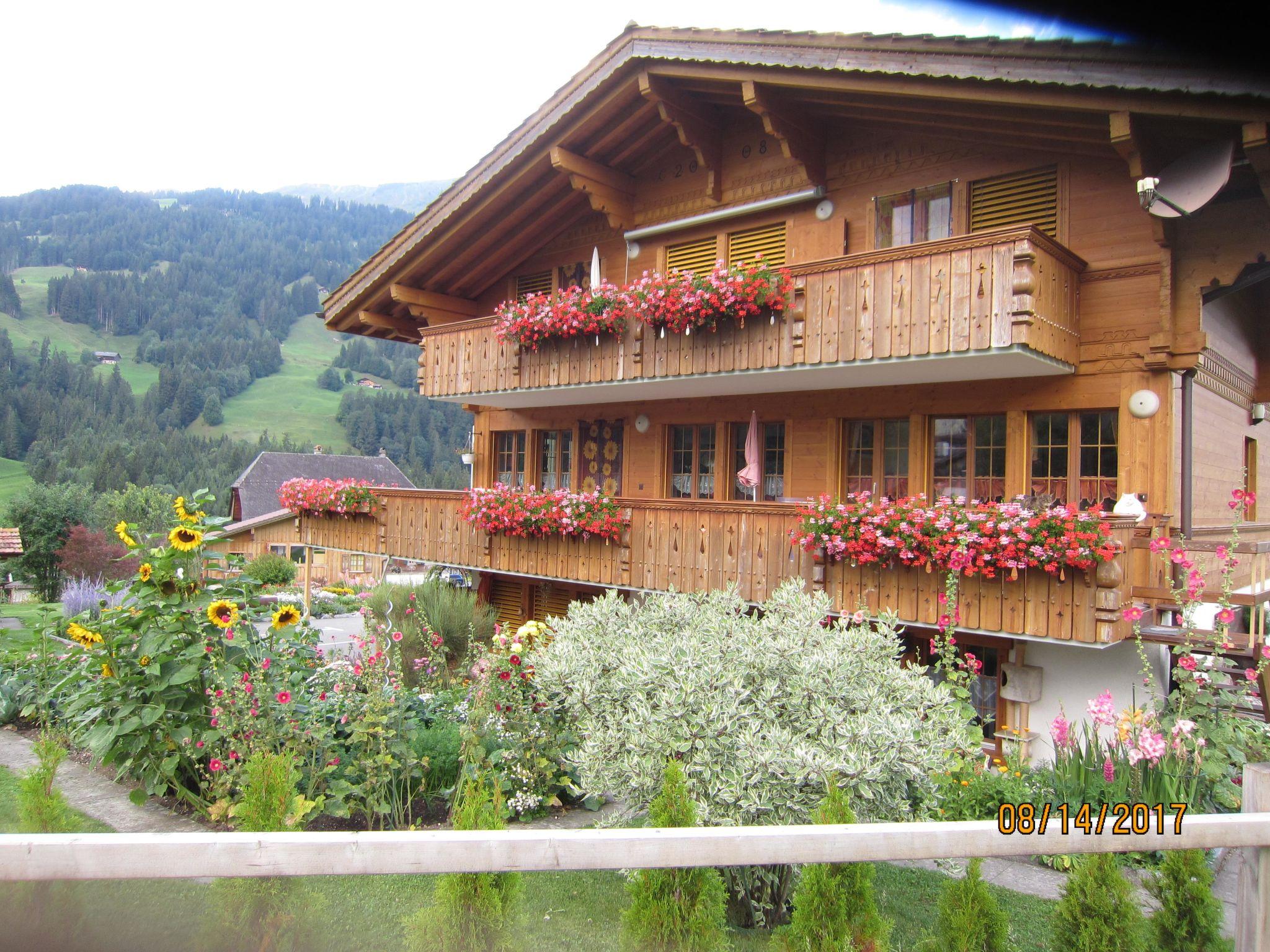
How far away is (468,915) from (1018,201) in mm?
10566

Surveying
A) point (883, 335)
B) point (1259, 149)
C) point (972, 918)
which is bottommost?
point (972, 918)

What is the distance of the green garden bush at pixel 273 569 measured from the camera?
41281 mm

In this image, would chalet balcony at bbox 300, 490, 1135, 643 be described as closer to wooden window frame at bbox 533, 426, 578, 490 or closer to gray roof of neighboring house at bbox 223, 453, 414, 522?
wooden window frame at bbox 533, 426, 578, 490

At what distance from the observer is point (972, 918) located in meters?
3.97

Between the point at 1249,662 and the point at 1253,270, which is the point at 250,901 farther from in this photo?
the point at 1253,270

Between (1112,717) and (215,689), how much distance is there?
Answer: 728cm

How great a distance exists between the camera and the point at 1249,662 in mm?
8945

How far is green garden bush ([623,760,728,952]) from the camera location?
12.7 ft

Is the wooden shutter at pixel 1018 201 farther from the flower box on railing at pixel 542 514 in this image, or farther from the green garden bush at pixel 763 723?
the green garden bush at pixel 763 723

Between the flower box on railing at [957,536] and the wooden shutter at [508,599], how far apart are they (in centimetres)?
819

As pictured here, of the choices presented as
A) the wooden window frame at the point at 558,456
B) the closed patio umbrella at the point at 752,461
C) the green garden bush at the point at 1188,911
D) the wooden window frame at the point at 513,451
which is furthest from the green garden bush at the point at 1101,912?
the wooden window frame at the point at 513,451

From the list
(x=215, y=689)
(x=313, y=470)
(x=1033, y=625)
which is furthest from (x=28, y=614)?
(x=313, y=470)

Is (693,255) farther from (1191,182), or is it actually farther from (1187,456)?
(1187,456)
